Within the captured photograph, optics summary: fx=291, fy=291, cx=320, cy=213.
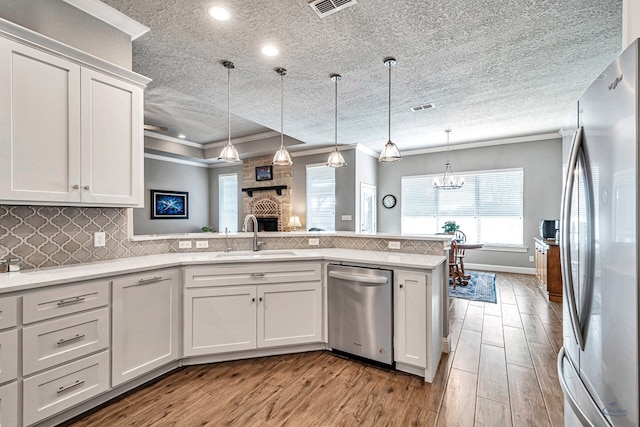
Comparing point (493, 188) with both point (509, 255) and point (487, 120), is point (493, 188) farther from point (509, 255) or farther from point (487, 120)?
point (487, 120)

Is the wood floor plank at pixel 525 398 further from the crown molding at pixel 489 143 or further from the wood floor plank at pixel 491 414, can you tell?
the crown molding at pixel 489 143

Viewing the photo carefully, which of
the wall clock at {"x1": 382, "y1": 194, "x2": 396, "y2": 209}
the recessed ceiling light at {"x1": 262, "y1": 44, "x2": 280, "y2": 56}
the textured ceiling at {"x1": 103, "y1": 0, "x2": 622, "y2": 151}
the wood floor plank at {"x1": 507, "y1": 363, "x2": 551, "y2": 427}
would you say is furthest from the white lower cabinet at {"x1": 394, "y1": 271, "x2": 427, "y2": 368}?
the wall clock at {"x1": 382, "y1": 194, "x2": 396, "y2": 209}

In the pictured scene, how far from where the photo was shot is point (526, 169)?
608 centimetres

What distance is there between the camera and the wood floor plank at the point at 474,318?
337 cm

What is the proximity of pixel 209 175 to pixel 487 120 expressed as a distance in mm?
7022

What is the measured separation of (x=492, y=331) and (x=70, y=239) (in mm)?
4145

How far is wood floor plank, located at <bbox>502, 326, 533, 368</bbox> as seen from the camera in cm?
260

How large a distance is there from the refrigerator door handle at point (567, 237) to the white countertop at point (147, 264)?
111 centimetres

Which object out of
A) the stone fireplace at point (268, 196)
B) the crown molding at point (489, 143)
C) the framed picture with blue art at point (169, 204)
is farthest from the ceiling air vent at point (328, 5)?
the framed picture with blue art at point (169, 204)

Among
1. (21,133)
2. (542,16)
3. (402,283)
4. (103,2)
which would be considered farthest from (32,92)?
(542,16)

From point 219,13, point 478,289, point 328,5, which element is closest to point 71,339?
point 219,13

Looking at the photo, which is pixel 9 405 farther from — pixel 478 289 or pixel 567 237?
pixel 478 289

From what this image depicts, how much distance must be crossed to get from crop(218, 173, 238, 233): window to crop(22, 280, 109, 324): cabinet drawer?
6275 millimetres

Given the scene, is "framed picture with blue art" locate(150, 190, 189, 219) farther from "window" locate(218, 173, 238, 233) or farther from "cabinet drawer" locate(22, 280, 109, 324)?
"cabinet drawer" locate(22, 280, 109, 324)
